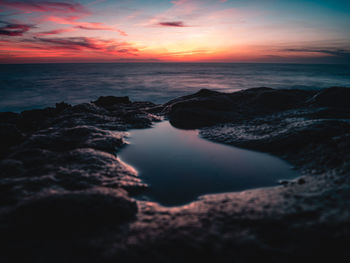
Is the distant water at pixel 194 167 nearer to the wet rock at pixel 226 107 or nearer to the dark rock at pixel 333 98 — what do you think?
the wet rock at pixel 226 107

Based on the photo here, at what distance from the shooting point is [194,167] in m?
4.38

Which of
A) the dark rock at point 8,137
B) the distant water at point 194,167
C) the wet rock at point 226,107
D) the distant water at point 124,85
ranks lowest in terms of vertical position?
the distant water at point 194,167

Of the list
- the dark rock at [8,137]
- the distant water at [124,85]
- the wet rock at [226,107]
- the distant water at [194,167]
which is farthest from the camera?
the distant water at [124,85]

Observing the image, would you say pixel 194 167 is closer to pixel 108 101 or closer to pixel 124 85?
pixel 108 101

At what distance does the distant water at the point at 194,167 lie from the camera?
3.56 m

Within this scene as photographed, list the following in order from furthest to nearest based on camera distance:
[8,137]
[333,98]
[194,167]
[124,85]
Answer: [124,85] → [333,98] → [8,137] → [194,167]

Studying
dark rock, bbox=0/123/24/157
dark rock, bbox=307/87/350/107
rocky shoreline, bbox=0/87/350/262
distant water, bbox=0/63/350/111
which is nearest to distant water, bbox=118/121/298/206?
rocky shoreline, bbox=0/87/350/262

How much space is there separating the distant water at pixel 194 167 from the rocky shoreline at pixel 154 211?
29 cm

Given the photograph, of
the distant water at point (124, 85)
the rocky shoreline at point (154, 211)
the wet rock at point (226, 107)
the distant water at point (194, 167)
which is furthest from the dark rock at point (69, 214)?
the distant water at point (124, 85)

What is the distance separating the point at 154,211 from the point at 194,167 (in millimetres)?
1711

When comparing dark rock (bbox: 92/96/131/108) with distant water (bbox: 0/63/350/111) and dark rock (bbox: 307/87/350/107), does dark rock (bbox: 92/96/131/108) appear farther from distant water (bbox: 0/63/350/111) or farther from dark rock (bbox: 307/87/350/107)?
dark rock (bbox: 307/87/350/107)

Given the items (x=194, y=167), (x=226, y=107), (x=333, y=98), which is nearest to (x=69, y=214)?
(x=194, y=167)

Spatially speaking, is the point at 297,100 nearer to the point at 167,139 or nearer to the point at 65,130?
the point at 167,139

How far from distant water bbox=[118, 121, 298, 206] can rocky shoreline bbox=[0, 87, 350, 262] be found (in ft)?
0.95
